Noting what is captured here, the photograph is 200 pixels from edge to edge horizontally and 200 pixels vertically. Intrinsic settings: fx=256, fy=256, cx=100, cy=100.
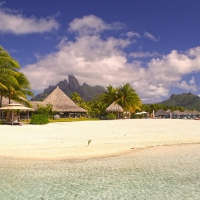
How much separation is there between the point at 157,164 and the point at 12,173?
156 inches

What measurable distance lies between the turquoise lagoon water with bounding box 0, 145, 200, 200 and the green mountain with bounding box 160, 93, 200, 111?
5135 inches

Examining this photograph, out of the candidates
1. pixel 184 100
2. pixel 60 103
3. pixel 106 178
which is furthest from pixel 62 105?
pixel 184 100

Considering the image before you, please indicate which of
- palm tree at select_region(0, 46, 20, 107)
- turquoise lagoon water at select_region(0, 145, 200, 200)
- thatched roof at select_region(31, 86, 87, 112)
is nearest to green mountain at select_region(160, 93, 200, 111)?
thatched roof at select_region(31, 86, 87, 112)

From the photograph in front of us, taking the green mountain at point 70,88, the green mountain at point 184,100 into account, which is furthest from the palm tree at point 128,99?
the green mountain at point 70,88

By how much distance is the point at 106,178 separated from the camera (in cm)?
603

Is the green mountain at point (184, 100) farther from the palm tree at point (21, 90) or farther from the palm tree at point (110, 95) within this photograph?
the palm tree at point (21, 90)

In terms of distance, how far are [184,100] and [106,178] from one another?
510 ft

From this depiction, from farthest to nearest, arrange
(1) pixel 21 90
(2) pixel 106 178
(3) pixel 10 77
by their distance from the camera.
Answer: (1) pixel 21 90
(3) pixel 10 77
(2) pixel 106 178

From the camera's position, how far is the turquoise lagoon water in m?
5.02

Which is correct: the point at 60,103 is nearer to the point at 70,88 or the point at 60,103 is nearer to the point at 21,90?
the point at 21,90

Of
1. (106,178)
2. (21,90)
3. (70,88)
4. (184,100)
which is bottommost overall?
(106,178)

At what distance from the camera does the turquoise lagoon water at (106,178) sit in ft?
16.5

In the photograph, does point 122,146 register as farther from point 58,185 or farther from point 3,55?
point 3,55

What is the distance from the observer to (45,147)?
9.59 meters
